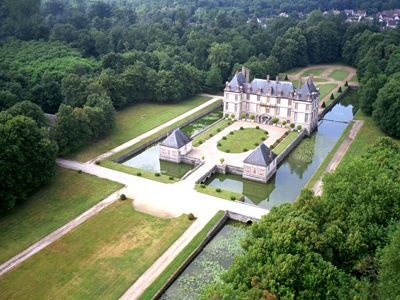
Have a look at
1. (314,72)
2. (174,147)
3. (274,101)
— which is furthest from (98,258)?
(314,72)

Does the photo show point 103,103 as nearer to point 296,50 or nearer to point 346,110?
point 346,110

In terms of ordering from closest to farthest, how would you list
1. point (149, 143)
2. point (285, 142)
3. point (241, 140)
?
point (285, 142) < point (149, 143) < point (241, 140)

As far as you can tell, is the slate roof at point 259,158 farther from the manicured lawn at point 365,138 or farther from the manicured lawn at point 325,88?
the manicured lawn at point 325,88

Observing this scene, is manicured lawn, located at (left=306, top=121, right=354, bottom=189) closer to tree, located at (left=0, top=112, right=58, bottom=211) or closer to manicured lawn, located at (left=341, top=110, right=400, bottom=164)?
manicured lawn, located at (left=341, top=110, right=400, bottom=164)

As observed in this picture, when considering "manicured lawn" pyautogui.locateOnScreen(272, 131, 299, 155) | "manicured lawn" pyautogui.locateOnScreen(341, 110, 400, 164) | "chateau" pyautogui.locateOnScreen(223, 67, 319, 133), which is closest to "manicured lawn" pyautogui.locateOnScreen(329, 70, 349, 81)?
"manicured lawn" pyautogui.locateOnScreen(341, 110, 400, 164)

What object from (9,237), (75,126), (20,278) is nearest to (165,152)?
(75,126)

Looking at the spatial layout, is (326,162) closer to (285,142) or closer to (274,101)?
(285,142)

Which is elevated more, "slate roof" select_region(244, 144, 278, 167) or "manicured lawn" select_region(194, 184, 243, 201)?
"slate roof" select_region(244, 144, 278, 167)
